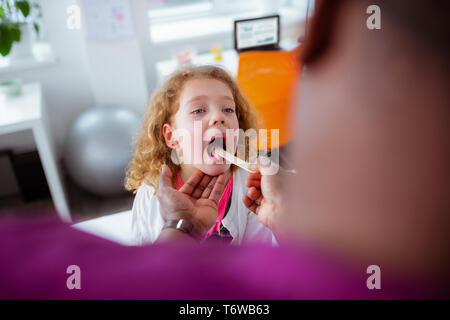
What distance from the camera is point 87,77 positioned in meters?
1.58

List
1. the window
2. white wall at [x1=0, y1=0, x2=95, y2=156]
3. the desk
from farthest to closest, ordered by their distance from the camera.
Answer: the window
white wall at [x1=0, y1=0, x2=95, y2=156]
the desk

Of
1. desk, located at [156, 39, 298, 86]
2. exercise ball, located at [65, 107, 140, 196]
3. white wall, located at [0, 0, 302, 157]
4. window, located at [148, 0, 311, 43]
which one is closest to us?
exercise ball, located at [65, 107, 140, 196]

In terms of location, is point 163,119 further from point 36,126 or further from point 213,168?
point 36,126

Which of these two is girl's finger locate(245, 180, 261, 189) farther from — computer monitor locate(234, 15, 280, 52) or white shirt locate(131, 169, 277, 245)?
computer monitor locate(234, 15, 280, 52)

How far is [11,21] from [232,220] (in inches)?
50.5

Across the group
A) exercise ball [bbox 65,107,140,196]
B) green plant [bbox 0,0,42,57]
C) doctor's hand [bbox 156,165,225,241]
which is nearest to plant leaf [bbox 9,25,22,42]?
green plant [bbox 0,0,42,57]

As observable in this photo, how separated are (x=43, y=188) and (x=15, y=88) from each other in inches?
16.9

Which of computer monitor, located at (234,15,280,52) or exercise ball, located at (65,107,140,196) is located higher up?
computer monitor, located at (234,15,280,52)

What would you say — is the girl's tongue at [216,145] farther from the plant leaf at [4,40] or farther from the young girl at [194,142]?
the plant leaf at [4,40]

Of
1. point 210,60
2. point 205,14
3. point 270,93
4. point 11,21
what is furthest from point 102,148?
point 205,14

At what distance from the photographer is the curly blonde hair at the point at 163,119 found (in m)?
0.62

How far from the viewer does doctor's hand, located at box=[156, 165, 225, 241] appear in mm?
559

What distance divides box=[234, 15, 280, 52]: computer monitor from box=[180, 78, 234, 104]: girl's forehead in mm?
864

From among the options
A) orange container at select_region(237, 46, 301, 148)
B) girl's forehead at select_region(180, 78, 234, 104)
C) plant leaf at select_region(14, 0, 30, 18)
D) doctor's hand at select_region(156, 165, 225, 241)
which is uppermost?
plant leaf at select_region(14, 0, 30, 18)
